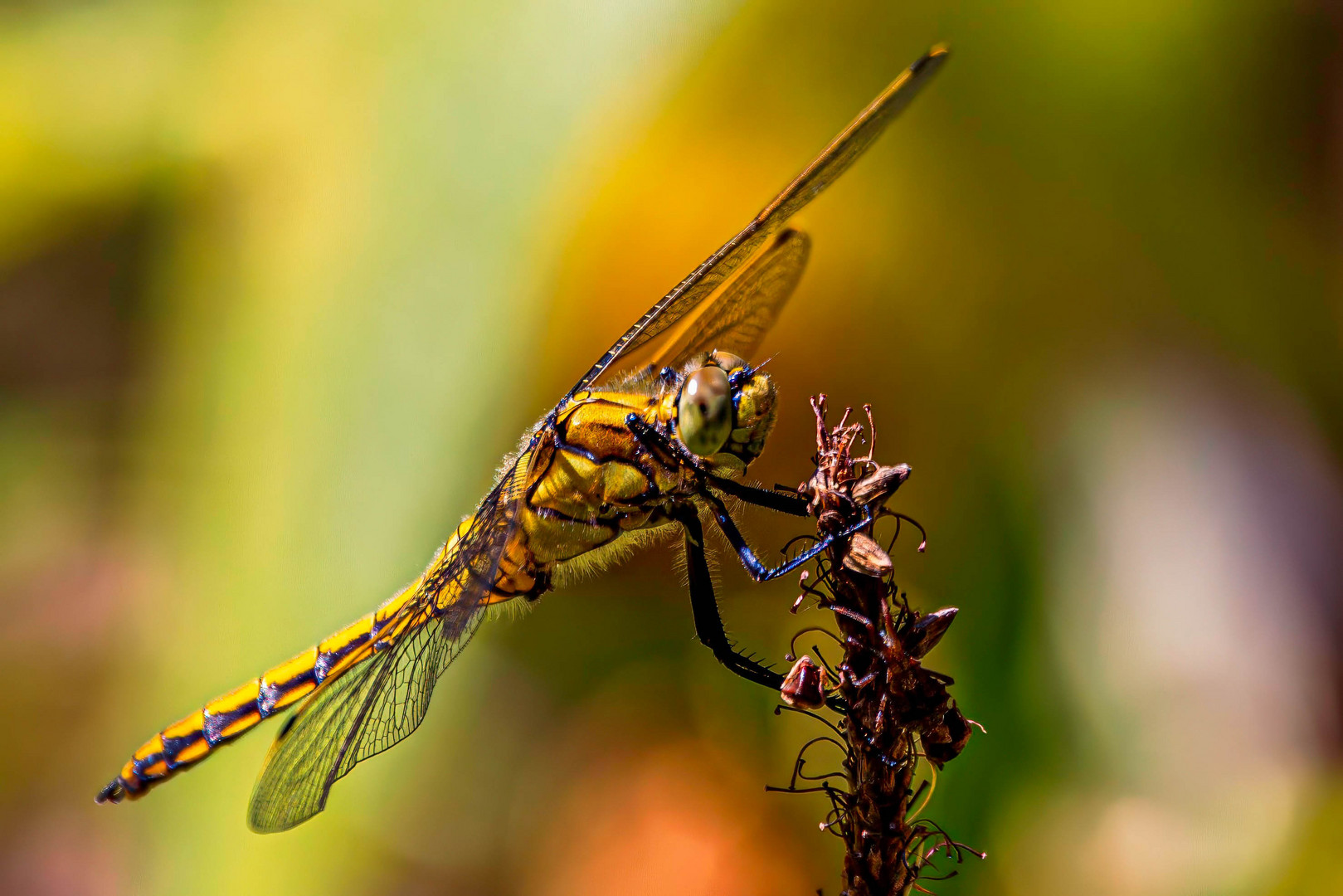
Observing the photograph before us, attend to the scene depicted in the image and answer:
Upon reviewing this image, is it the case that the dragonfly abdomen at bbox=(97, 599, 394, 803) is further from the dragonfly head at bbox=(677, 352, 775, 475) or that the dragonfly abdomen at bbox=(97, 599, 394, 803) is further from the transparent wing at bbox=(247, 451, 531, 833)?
the dragonfly head at bbox=(677, 352, 775, 475)

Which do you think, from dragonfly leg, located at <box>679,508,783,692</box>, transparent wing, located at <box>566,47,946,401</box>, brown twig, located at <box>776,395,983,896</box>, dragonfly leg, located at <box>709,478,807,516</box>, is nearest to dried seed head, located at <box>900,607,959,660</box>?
brown twig, located at <box>776,395,983,896</box>

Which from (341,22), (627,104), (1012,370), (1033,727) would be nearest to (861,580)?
(1033,727)

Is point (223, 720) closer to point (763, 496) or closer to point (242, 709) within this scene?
point (242, 709)

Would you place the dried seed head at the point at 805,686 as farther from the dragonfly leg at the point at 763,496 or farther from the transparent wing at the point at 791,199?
the transparent wing at the point at 791,199

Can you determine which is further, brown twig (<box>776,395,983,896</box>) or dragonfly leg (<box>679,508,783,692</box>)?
dragonfly leg (<box>679,508,783,692</box>)

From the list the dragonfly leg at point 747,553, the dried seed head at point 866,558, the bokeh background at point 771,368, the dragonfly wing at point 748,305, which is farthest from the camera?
the dragonfly wing at point 748,305

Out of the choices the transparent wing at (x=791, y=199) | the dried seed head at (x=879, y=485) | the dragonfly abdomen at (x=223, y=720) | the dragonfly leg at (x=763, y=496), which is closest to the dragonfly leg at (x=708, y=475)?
the dragonfly leg at (x=763, y=496)
